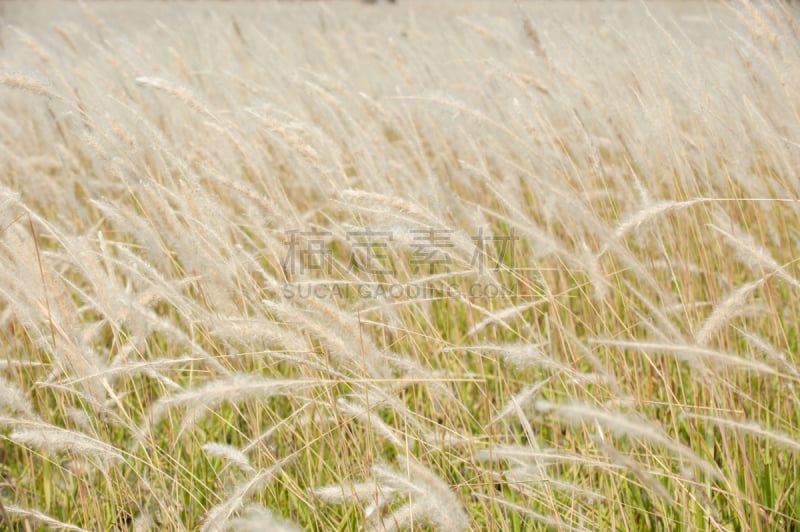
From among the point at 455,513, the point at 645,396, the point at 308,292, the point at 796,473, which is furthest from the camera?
the point at 645,396

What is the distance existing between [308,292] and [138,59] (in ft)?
5.73

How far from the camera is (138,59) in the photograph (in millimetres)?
2373

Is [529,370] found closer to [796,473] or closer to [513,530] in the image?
[513,530]

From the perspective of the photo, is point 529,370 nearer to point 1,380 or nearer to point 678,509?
point 678,509

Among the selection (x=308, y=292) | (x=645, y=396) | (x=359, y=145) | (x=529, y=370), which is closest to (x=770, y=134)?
(x=645, y=396)

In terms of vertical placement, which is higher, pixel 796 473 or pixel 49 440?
pixel 49 440

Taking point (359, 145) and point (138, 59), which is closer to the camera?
point (359, 145)

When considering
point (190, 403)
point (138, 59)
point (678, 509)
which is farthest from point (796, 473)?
point (138, 59)

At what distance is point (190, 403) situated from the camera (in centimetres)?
91

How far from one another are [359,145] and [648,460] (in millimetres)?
1114

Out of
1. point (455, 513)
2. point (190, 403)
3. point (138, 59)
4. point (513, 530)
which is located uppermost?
point (138, 59)

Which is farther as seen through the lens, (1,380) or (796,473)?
(796,473)

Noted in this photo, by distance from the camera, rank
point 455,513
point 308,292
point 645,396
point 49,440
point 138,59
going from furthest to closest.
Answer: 1. point 138,59
2. point 645,396
3. point 308,292
4. point 49,440
5. point 455,513

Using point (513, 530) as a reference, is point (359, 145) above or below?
above
